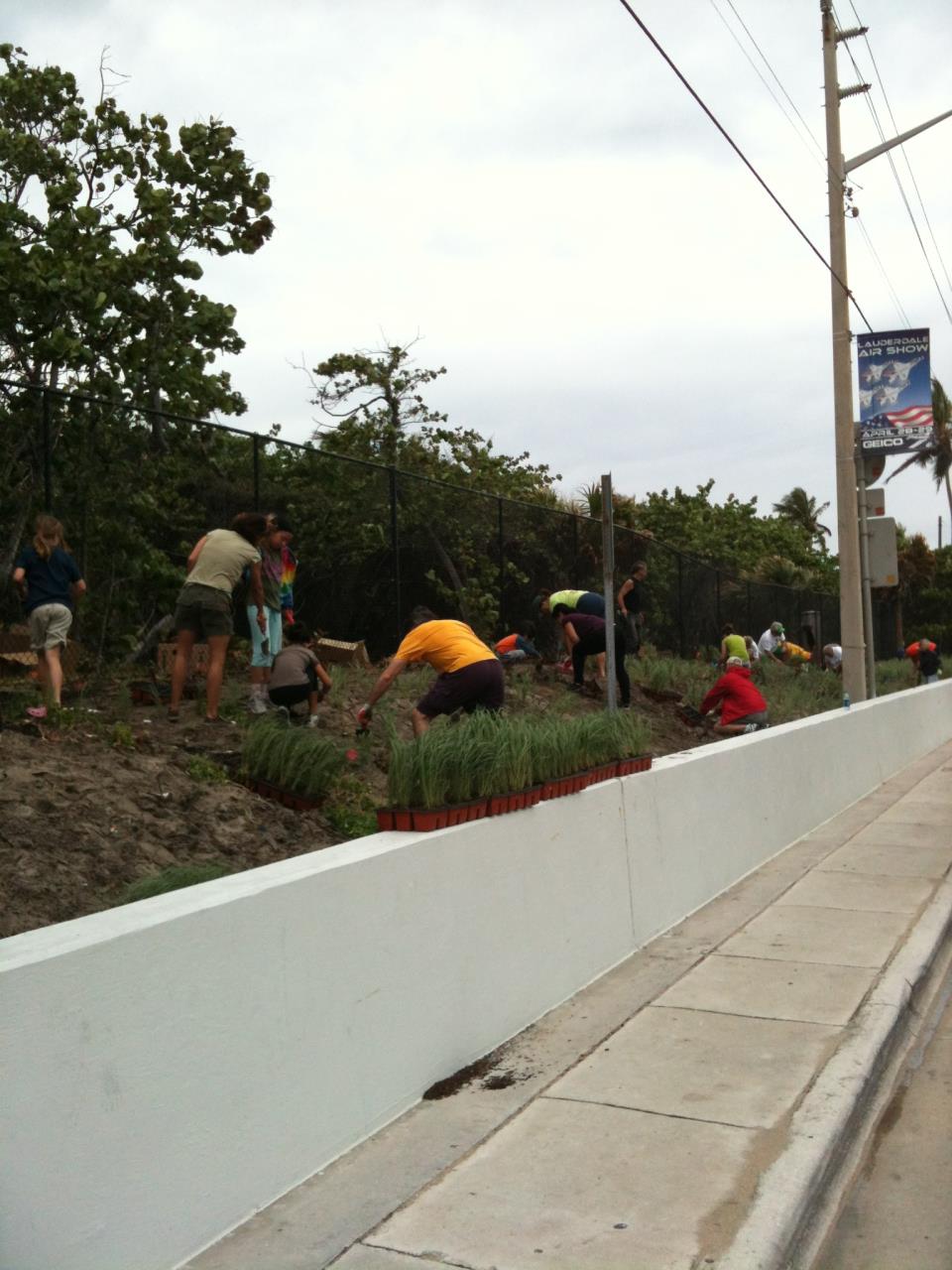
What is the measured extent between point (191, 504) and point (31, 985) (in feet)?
27.6

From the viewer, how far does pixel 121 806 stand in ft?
21.9

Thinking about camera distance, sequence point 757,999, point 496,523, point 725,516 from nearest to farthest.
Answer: point 757,999 → point 496,523 → point 725,516

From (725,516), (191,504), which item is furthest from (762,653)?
(725,516)

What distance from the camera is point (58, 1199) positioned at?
3088 mm

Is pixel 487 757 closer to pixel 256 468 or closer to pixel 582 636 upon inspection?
pixel 256 468

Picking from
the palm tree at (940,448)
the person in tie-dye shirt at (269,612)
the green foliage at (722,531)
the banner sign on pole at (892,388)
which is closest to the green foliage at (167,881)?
the person in tie-dye shirt at (269,612)

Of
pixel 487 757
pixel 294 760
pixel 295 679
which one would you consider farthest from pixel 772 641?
pixel 487 757

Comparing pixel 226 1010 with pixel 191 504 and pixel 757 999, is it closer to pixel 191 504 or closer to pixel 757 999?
pixel 757 999

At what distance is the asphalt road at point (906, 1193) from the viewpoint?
3.92 m

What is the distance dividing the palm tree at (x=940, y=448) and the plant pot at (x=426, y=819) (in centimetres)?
5950

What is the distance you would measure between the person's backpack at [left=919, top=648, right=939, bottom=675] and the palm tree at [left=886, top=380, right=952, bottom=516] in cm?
3532

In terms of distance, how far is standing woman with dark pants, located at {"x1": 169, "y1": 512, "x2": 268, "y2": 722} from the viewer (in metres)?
8.88

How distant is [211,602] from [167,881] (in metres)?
3.79

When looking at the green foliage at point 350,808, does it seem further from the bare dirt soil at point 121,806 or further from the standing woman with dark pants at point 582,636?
the standing woman with dark pants at point 582,636
